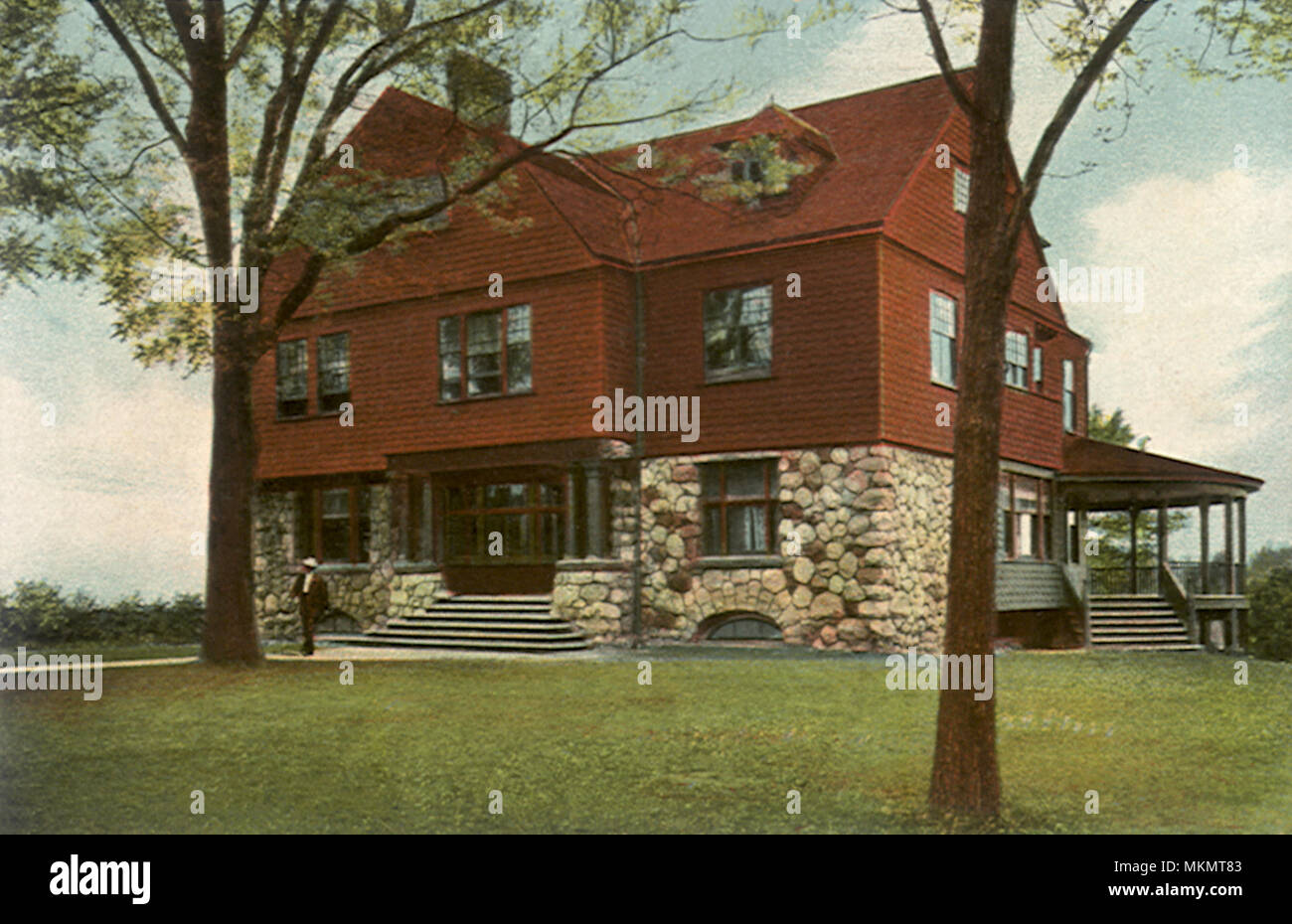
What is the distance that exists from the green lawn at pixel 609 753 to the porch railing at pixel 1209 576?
779cm

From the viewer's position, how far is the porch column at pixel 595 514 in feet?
70.8

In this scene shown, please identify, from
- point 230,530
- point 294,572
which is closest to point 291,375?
point 294,572

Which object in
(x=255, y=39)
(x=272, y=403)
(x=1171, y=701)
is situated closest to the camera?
(x=1171, y=701)

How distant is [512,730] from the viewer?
11625mm

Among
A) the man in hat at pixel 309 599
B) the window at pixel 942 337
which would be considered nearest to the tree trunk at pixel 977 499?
the window at pixel 942 337

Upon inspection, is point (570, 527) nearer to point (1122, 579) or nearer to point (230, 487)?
point (230, 487)

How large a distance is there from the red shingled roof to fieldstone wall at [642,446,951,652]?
5006mm

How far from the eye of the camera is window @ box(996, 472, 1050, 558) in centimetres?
2348

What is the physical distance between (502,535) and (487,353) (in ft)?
11.1

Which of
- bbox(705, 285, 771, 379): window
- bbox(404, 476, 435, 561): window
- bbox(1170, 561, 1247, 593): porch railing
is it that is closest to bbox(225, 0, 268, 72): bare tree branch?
bbox(705, 285, 771, 379): window

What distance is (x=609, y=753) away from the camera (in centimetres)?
1035

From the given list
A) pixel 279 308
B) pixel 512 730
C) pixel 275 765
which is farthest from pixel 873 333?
pixel 275 765

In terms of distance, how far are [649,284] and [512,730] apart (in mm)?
11947
